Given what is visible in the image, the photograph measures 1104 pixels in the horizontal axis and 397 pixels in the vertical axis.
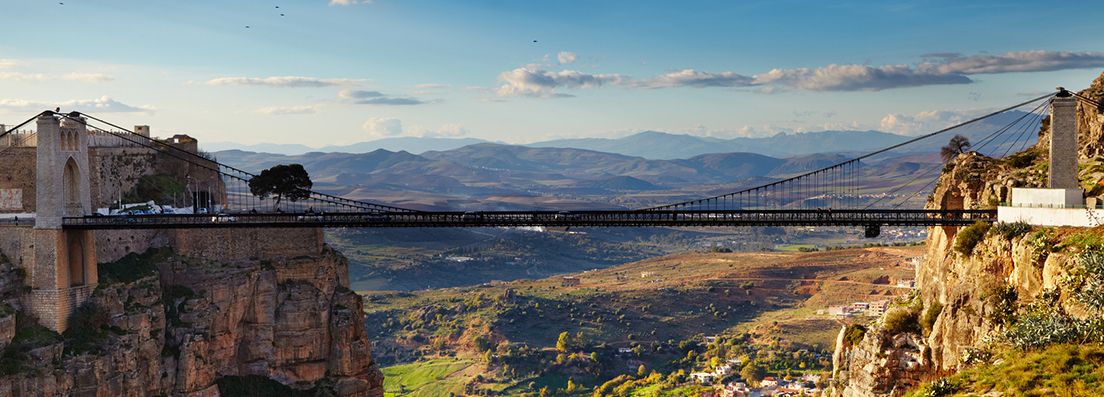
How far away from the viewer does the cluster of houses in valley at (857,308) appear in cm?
11081

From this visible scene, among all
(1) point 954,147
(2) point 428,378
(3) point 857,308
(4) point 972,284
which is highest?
(1) point 954,147

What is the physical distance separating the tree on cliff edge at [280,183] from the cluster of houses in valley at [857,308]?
193 feet

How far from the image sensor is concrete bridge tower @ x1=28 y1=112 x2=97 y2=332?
52688mm

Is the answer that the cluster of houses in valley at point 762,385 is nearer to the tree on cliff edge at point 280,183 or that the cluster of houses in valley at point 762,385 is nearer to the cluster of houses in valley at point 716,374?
the cluster of houses in valley at point 716,374

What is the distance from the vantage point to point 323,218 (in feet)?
193

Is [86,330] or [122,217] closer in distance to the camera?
[86,330]

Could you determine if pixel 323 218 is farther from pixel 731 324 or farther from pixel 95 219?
pixel 731 324

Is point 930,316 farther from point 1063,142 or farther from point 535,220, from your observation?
point 535,220

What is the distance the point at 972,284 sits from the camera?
1667 inches

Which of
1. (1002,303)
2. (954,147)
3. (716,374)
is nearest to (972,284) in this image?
(1002,303)

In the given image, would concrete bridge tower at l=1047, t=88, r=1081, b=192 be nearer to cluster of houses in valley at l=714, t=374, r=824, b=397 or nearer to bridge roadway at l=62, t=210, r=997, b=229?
bridge roadway at l=62, t=210, r=997, b=229

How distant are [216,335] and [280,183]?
13975mm

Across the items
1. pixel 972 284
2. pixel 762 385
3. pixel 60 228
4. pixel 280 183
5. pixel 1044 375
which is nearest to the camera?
pixel 1044 375

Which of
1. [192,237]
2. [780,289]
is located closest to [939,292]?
[192,237]
